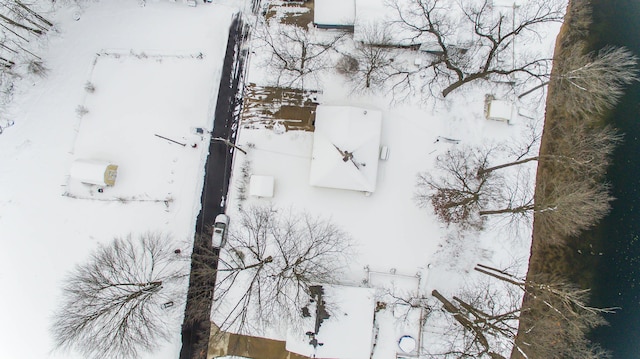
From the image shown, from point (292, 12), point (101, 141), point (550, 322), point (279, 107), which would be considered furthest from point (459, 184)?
point (101, 141)

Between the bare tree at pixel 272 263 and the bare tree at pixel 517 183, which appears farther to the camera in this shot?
the bare tree at pixel 517 183

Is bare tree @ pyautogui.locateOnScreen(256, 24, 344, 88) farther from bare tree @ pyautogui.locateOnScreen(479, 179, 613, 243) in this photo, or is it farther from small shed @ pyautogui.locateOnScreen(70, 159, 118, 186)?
bare tree @ pyautogui.locateOnScreen(479, 179, 613, 243)

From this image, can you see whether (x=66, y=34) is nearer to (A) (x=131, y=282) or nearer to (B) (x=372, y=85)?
(A) (x=131, y=282)

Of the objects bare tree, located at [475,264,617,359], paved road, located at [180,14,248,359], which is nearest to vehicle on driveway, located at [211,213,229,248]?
paved road, located at [180,14,248,359]

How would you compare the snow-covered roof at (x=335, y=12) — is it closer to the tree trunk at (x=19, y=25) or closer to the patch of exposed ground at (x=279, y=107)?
the patch of exposed ground at (x=279, y=107)

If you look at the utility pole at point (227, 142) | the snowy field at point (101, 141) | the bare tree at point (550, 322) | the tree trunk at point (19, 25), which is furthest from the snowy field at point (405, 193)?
the tree trunk at point (19, 25)

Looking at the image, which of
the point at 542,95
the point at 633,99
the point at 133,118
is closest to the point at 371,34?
the point at 542,95
